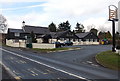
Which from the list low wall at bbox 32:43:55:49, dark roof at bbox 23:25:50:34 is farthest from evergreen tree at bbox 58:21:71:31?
low wall at bbox 32:43:55:49

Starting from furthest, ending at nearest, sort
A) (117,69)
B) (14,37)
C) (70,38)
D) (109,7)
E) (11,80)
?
(70,38) → (14,37) → (109,7) → (117,69) → (11,80)

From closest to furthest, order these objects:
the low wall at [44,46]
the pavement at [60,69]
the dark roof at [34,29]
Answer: the pavement at [60,69]
the low wall at [44,46]
the dark roof at [34,29]

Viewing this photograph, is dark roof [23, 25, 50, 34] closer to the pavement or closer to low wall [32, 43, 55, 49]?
low wall [32, 43, 55, 49]

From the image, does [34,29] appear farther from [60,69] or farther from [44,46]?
[60,69]

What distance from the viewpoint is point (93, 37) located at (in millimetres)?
76125

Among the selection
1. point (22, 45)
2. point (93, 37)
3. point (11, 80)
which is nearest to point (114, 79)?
point (11, 80)

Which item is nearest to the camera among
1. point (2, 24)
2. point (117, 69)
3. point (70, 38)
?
point (117, 69)

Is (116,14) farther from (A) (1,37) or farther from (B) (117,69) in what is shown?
(A) (1,37)

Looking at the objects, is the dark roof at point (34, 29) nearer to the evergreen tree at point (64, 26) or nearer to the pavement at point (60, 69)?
the evergreen tree at point (64, 26)

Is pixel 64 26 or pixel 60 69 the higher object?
pixel 64 26

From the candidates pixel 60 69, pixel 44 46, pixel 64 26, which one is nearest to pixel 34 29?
pixel 44 46

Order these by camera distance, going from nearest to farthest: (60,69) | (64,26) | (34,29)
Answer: (60,69)
(34,29)
(64,26)

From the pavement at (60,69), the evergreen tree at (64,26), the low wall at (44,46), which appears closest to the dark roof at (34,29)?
the low wall at (44,46)

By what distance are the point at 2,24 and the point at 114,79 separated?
247 ft
